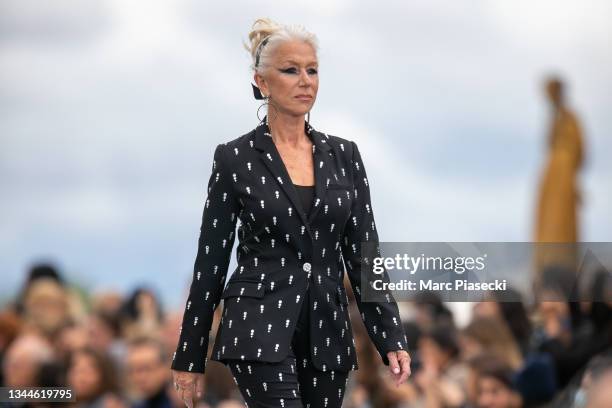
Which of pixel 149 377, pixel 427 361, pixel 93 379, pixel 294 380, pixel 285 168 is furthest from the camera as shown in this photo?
pixel 427 361

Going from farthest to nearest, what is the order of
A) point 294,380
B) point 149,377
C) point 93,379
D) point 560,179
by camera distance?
point 560,179 < point 93,379 < point 149,377 < point 294,380

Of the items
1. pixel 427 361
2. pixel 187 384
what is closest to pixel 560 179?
pixel 427 361

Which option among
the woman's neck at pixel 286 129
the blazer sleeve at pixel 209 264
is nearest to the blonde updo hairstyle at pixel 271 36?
the woman's neck at pixel 286 129

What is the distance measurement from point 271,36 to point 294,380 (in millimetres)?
959

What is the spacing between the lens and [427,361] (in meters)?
6.65

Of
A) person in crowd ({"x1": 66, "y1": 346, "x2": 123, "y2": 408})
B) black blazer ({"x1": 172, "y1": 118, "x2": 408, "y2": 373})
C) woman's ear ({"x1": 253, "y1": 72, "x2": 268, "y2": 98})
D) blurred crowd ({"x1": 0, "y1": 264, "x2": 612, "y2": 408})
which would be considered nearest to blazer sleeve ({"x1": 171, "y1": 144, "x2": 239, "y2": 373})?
black blazer ({"x1": 172, "y1": 118, "x2": 408, "y2": 373})

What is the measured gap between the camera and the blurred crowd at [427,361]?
217 inches

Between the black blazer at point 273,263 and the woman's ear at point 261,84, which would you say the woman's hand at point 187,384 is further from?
the woman's ear at point 261,84

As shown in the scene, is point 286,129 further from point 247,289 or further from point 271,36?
point 247,289

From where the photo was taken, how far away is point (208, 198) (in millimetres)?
3553

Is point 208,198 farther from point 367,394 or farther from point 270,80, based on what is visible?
point 367,394

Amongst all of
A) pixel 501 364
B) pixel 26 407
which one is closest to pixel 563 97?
pixel 501 364

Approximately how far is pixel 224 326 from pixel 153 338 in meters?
3.14

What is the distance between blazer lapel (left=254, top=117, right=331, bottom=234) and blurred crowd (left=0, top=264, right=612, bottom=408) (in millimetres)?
2035
